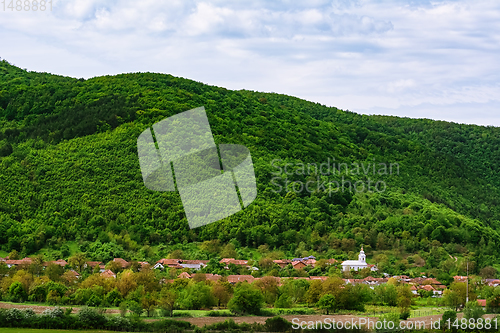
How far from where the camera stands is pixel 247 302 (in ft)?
150

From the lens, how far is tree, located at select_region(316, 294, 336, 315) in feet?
156

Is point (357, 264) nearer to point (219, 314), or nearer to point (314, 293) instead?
point (314, 293)

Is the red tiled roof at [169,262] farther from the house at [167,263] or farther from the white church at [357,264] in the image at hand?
the white church at [357,264]

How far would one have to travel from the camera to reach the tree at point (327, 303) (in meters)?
47.5

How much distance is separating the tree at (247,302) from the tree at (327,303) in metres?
4.23

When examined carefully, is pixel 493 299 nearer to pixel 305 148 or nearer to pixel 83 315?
pixel 83 315

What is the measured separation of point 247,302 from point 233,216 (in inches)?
1132

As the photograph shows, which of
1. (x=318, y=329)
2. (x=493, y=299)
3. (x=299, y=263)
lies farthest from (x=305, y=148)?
(x=318, y=329)

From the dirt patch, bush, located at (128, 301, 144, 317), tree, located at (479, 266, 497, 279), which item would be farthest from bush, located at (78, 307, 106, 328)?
tree, located at (479, 266, 497, 279)

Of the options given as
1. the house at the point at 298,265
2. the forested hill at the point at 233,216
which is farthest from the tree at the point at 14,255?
the house at the point at 298,265

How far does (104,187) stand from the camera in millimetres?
77438

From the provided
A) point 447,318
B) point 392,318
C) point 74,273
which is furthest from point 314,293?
point 74,273

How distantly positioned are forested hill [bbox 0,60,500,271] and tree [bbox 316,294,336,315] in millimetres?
22217

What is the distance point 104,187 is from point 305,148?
29.7m
